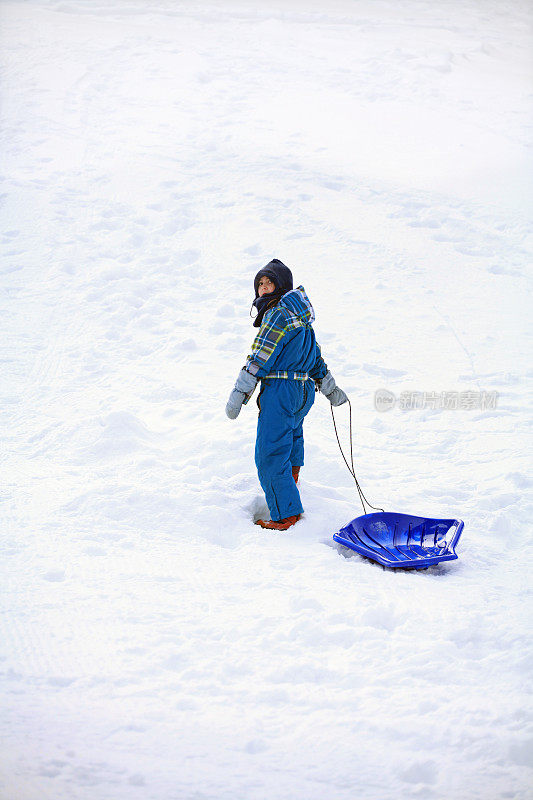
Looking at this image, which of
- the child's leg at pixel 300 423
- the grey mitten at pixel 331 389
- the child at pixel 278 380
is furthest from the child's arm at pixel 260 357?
the grey mitten at pixel 331 389

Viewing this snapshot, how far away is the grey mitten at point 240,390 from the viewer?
4.03 metres

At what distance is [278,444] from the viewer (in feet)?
13.6

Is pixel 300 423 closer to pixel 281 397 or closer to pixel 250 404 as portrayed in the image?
pixel 281 397

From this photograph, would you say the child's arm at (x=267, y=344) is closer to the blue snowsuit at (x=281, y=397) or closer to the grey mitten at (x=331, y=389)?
the blue snowsuit at (x=281, y=397)

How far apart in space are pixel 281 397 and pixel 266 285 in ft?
2.18

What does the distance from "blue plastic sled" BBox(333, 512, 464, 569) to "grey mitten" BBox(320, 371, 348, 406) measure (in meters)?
0.81

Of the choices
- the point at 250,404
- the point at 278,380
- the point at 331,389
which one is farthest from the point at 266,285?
the point at 250,404

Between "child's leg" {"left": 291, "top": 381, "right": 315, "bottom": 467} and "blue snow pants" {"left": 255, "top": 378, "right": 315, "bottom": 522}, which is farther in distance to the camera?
"child's leg" {"left": 291, "top": 381, "right": 315, "bottom": 467}

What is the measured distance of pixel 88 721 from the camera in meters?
2.71

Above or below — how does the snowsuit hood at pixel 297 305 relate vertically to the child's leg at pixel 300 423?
above

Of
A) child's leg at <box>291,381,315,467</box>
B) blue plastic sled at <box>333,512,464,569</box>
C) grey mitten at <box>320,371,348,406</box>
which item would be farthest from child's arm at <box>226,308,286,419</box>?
blue plastic sled at <box>333,512,464,569</box>

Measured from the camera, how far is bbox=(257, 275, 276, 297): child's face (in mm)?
4199

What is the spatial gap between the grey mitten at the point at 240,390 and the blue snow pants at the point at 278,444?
0.13 metres

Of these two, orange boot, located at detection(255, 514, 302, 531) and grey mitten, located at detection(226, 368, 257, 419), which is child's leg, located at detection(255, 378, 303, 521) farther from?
grey mitten, located at detection(226, 368, 257, 419)
